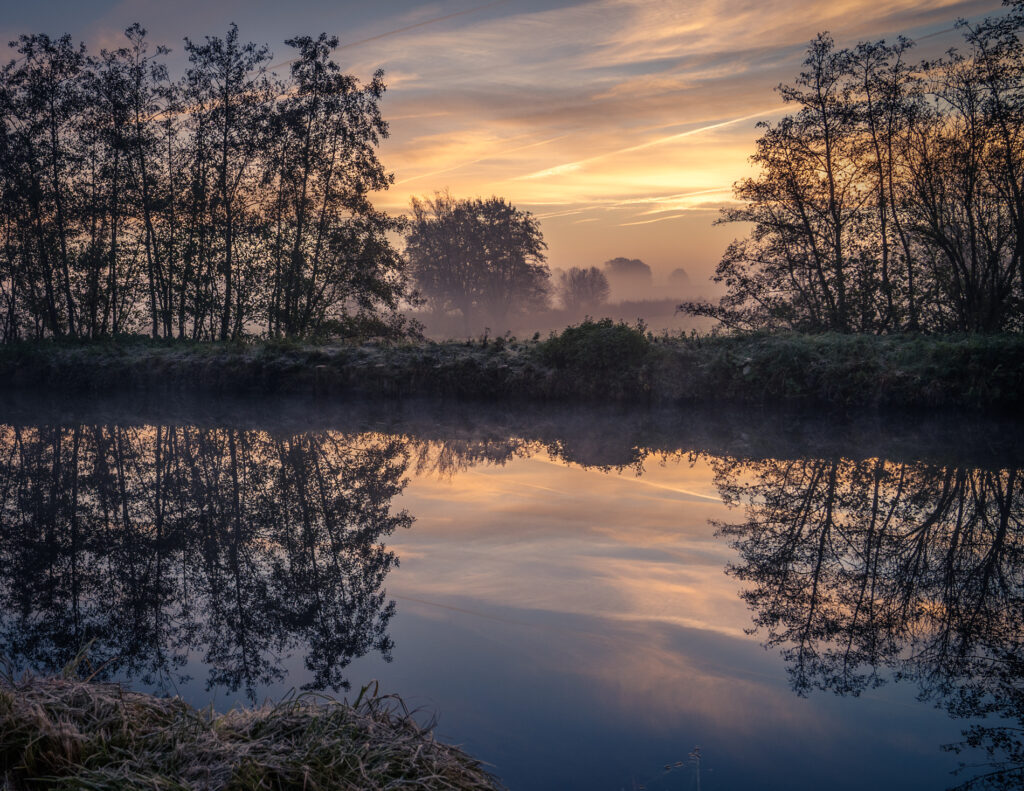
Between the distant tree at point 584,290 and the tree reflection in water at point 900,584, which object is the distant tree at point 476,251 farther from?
the tree reflection in water at point 900,584

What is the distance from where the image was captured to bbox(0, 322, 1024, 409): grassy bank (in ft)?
37.3

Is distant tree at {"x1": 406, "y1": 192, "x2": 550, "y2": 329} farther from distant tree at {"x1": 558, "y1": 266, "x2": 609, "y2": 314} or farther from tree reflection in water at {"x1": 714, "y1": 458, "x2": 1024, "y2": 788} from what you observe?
tree reflection in water at {"x1": 714, "y1": 458, "x2": 1024, "y2": 788}

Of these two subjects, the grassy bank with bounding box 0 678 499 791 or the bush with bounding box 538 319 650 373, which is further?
the bush with bounding box 538 319 650 373

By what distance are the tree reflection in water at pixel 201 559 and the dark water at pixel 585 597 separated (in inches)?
1.0

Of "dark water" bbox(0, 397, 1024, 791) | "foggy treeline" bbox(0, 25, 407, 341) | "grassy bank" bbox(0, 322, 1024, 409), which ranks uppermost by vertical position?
"foggy treeline" bbox(0, 25, 407, 341)

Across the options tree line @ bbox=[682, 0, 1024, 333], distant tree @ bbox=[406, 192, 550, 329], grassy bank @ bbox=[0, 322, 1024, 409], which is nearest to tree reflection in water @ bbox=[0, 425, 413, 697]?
grassy bank @ bbox=[0, 322, 1024, 409]

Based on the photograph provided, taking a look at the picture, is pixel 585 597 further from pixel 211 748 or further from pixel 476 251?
pixel 476 251

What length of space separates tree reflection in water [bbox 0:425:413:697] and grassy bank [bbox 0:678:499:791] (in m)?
0.66

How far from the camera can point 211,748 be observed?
2.22 meters

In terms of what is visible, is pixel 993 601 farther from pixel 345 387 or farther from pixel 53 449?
pixel 345 387

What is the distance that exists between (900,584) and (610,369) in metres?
9.78

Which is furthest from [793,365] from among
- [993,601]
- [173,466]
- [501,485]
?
[173,466]

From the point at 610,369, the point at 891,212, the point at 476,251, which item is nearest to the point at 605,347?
the point at 610,369

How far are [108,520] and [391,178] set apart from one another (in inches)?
666
